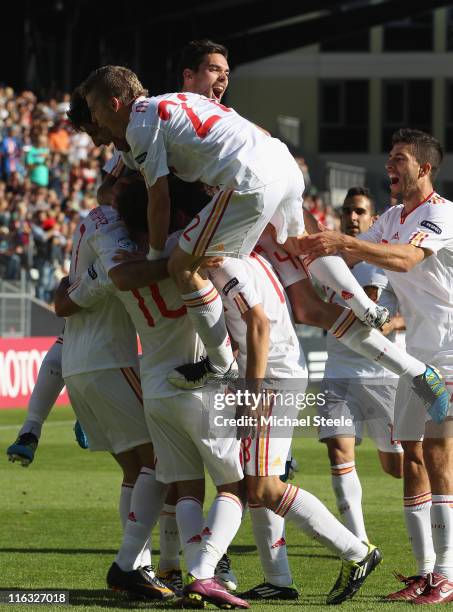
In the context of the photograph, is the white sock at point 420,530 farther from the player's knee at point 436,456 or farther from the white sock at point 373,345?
the white sock at point 373,345

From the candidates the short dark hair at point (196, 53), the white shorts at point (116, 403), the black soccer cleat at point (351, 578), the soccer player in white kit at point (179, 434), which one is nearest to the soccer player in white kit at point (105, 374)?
the white shorts at point (116, 403)

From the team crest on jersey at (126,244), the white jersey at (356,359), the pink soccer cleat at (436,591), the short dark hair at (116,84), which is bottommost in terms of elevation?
the pink soccer cleat at (436,591)

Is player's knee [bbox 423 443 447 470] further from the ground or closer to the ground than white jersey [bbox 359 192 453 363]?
closer to the ground

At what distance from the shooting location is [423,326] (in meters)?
6.82

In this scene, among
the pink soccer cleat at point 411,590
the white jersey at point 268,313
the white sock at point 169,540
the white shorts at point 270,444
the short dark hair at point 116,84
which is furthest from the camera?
the white sock at point 169,540

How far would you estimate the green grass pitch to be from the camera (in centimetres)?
688

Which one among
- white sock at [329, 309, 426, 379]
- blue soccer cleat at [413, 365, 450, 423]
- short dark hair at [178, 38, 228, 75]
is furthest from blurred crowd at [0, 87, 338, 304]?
blue soccer cleat at [413, 365, 450, 423]

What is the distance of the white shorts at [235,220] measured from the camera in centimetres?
601

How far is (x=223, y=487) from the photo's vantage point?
616 centimetres

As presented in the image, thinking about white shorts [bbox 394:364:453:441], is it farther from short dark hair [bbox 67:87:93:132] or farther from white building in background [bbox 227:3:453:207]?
white building in background [bbox 227:3:453:207]

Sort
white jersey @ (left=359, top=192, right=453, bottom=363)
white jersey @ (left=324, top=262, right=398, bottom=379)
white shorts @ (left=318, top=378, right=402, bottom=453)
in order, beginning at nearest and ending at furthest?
white jersey @ (left=359, top=192, right=453, bottom=363)
white shorts @ (left=318, top=378, right=402, bottom=453)
white jersey @ (left=324, top=262, right=398, bottom=379)

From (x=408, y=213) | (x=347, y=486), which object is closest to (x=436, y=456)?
(x=347, y=486)

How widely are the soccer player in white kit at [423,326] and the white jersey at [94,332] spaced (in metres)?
1.18

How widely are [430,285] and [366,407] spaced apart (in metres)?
1.74
